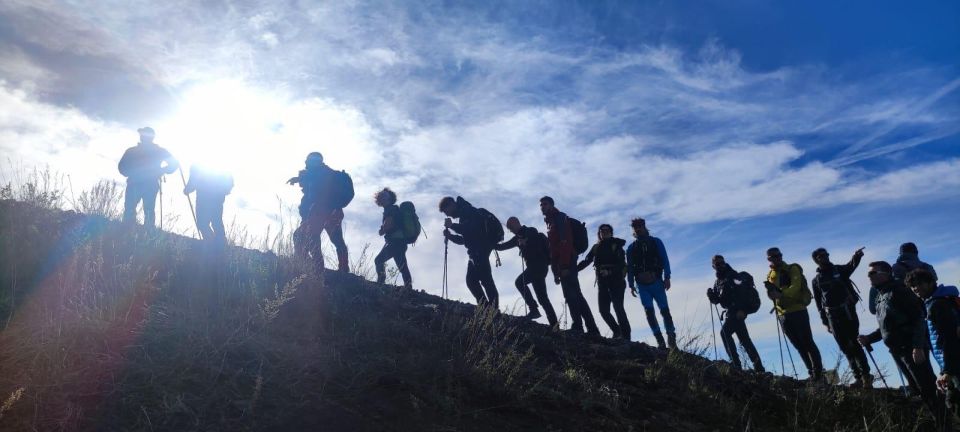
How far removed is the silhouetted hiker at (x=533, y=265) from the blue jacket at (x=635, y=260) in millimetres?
1126

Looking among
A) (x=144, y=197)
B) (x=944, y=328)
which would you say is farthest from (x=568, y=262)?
(x=144, y=197)

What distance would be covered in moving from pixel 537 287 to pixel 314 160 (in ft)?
11.9

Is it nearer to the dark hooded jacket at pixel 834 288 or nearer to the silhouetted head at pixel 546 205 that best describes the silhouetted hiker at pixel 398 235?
the silhouetted head at pixel 546 205

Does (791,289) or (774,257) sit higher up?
(774,257)

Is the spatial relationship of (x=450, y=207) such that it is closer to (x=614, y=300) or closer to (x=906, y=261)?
(x=614, y=300)

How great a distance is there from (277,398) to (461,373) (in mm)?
1427

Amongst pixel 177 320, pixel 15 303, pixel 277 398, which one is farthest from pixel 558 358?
pixel 15 303

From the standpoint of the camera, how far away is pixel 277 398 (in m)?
3.76

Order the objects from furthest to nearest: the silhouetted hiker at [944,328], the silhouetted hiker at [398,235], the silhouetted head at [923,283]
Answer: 1. the silhouetted hiker at [398,235]
2. the silhouetted head at [923,283]
3. the silhouetted hiker at [944,328]

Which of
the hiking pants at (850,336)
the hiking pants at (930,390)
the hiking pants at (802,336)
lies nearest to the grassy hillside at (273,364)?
the hiking pants at (930,390)

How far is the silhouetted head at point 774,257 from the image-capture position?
819 cm

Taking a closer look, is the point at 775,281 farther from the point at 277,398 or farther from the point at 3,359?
the point at 3,359

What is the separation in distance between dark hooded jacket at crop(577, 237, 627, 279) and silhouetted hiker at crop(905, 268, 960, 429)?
345 cm

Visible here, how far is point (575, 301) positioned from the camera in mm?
8336
